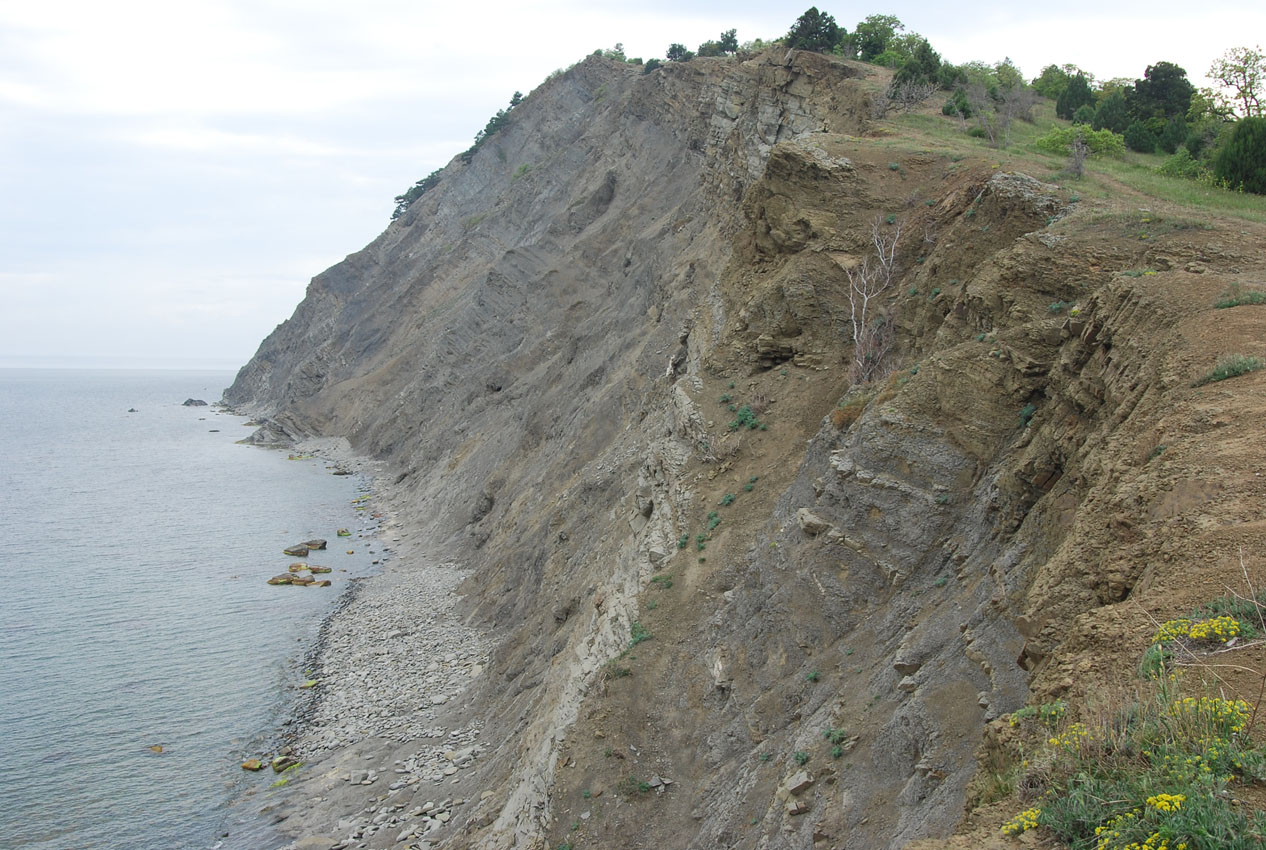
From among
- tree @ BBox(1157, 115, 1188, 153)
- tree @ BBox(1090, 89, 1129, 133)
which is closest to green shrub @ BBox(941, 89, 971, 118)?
tree @ BBox(1090, 89, 1129, 133)

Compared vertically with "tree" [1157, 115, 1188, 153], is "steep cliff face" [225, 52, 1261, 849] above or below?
below

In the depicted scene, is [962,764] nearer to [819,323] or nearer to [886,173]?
[819,323]

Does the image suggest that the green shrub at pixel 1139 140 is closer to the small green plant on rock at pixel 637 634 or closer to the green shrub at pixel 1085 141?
the green shrub at pixel 1085 141

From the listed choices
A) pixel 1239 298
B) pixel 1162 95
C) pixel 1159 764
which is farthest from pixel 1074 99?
pixel 1159 764

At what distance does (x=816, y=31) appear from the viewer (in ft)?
141

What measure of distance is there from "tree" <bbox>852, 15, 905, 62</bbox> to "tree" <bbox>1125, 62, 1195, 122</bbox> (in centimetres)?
1346

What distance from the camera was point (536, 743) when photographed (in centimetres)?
1716

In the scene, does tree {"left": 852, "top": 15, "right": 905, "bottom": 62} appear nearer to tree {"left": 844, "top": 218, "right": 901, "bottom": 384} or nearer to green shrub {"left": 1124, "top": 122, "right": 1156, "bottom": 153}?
green shrub {"left": 1124, "top": 122, "right": 1156, "bottom": 153}

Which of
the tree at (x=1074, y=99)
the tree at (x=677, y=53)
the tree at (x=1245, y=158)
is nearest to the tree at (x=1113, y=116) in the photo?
the tree at (x=1074, y=99)

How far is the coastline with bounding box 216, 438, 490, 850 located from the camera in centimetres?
1942

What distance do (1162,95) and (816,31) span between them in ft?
55.7

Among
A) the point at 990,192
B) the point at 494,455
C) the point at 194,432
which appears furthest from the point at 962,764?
the point at 194,432

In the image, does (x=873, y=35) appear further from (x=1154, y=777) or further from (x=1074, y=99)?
(x=1154, y=777)

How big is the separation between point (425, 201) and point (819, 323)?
83.8 meters
